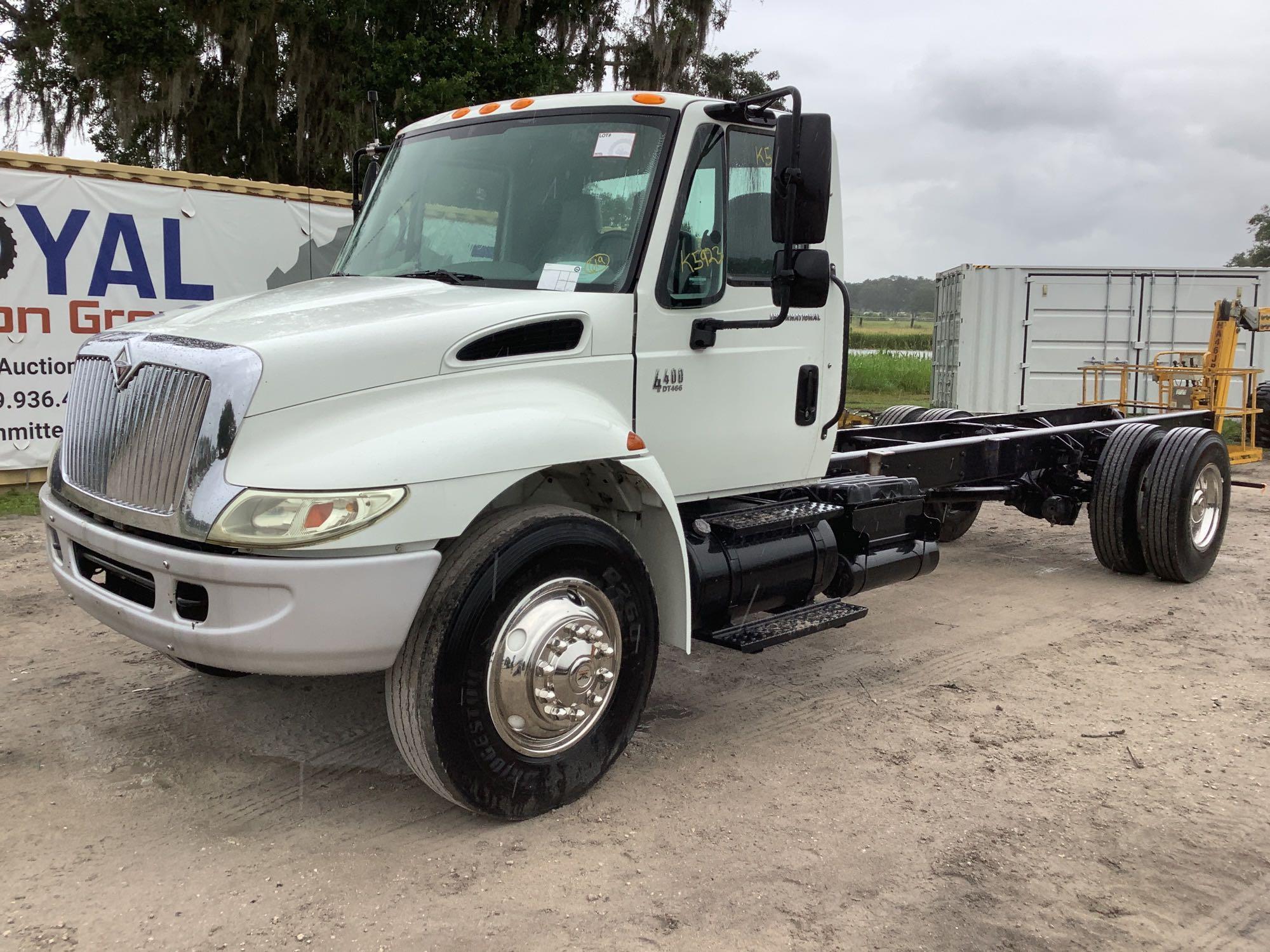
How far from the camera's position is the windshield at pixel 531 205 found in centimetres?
418

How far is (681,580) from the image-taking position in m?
4.26

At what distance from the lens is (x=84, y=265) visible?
10430mm

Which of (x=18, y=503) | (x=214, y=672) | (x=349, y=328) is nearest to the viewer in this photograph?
(x=349, y=328)

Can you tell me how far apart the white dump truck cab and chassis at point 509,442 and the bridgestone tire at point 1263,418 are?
13589mm

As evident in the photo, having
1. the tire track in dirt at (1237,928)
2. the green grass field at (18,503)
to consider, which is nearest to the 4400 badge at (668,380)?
the tire track in dirt at (1237,928)

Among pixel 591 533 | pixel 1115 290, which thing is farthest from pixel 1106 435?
pixel 1115 290

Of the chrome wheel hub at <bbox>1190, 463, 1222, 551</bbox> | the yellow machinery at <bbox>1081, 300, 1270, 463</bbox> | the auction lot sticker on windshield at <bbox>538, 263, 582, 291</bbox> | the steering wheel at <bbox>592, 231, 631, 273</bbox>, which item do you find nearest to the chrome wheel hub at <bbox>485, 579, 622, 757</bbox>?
the auction lot sticker on windshield at <bbox>538, 263, 582, 291</bbox>

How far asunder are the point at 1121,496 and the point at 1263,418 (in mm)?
10960

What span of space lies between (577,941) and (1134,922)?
5.44 feet

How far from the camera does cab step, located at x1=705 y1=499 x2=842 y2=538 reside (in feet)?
15.1

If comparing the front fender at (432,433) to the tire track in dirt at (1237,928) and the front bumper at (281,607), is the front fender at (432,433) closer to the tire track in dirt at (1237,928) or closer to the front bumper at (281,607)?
the front bumper at (281,607)

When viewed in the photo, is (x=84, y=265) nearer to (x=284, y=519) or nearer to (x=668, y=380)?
(x=668, y=380)

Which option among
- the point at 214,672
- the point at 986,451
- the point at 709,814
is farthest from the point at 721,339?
the point at 986,451

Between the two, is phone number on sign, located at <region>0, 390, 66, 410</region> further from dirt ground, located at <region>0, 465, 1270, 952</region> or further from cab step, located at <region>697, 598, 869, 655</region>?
cab step, located at <region>697, 598, 869, 655</region>
